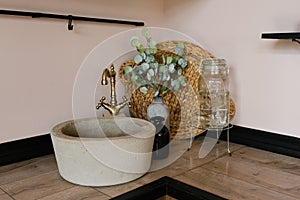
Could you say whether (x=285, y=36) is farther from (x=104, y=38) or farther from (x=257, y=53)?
(x=104, y=38)

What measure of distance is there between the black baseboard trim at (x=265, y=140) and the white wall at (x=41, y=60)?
2.65ft

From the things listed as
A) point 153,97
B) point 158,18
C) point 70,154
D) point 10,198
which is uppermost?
point 158,18

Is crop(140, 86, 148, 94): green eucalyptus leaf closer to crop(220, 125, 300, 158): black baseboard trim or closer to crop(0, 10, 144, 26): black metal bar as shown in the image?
crop(0, 10, 144, 26): black metal bar

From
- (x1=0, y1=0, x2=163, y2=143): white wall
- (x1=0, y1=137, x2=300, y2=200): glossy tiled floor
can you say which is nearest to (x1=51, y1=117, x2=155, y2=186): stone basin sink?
(x1=0, y1=137, x2=300, y2=200): glossy tiled floor

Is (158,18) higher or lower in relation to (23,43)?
higher

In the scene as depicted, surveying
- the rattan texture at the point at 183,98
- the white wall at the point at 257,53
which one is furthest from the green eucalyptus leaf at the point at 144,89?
the white wall at the point at 257,53

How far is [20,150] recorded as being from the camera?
1.35 meters

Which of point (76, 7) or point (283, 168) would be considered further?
point (76, 7)

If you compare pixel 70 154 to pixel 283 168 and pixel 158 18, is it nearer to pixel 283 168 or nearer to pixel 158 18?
pixel 283 168

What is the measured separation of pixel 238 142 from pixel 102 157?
81 centimetres

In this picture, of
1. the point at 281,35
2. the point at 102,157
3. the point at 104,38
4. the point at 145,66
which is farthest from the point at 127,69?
the point at 281,35

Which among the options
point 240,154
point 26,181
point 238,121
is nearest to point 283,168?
point 240,154

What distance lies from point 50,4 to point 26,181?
733 mm

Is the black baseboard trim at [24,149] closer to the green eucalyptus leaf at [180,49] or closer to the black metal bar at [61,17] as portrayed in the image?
the black metal bar at [61,17]
